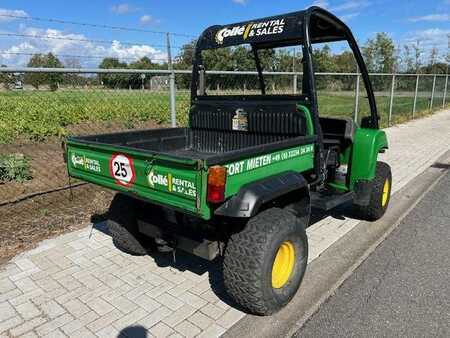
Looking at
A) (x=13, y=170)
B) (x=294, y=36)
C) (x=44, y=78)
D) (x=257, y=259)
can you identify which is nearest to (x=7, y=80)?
Answer: (x=44, y=78)

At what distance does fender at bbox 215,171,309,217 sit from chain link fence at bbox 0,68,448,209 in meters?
2.39

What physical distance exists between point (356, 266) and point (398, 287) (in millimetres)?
438

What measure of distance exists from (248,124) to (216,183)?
1542mm

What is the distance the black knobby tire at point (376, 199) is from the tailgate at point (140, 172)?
2660 millimetres

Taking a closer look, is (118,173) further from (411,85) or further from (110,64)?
(411,85)

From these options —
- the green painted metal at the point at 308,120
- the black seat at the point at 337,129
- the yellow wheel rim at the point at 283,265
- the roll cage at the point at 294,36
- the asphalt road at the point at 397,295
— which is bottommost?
the asphalt road at the point at 397,295

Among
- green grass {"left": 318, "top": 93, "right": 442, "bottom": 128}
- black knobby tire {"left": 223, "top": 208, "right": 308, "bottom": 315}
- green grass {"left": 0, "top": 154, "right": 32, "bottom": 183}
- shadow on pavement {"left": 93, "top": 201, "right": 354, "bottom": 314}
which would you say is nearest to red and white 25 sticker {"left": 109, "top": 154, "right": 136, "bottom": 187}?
shadow on pavement {"left": 93, "top": 201, "right": 354, "bottom": 314}

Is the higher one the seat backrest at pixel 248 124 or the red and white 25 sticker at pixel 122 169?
the seat backrest at pixel 248 124

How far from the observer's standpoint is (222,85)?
630 cm

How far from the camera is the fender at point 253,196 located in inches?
93.3

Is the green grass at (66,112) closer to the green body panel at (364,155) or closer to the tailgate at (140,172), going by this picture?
the tailgate at (140,172)

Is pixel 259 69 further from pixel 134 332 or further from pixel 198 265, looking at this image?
pixel 134 332

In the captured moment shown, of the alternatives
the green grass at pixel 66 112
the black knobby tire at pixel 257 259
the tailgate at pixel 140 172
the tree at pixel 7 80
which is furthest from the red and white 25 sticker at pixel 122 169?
the green grass at pixel 66 112

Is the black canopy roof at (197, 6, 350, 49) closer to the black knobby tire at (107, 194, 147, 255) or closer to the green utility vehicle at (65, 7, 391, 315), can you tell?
the green utility vehicle at (65, 7, 391, 315)
